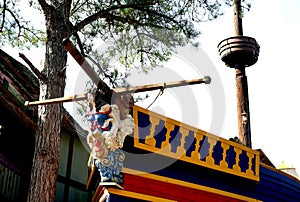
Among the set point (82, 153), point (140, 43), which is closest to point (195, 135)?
point (140, 43)

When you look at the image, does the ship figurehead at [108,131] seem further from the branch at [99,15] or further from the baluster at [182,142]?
the branch at [99,15]

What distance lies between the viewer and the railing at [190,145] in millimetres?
5520

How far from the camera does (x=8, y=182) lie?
8477 mm

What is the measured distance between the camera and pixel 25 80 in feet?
31.7

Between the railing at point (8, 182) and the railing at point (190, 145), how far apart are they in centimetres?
392

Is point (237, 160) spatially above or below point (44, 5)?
below

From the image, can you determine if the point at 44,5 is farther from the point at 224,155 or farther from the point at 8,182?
the point at 224,155

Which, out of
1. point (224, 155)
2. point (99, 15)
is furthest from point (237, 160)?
point (99, 15)

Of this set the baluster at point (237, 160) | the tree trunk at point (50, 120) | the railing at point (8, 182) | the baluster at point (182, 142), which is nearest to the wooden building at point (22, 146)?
the railing at point (8, 182)

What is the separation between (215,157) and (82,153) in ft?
17.2

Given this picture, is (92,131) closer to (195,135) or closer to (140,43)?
(195,135)

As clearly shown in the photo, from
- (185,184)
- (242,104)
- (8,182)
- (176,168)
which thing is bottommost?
(185,184)

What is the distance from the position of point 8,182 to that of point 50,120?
1.99 m

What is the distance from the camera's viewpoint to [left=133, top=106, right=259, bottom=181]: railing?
5.52 metres
